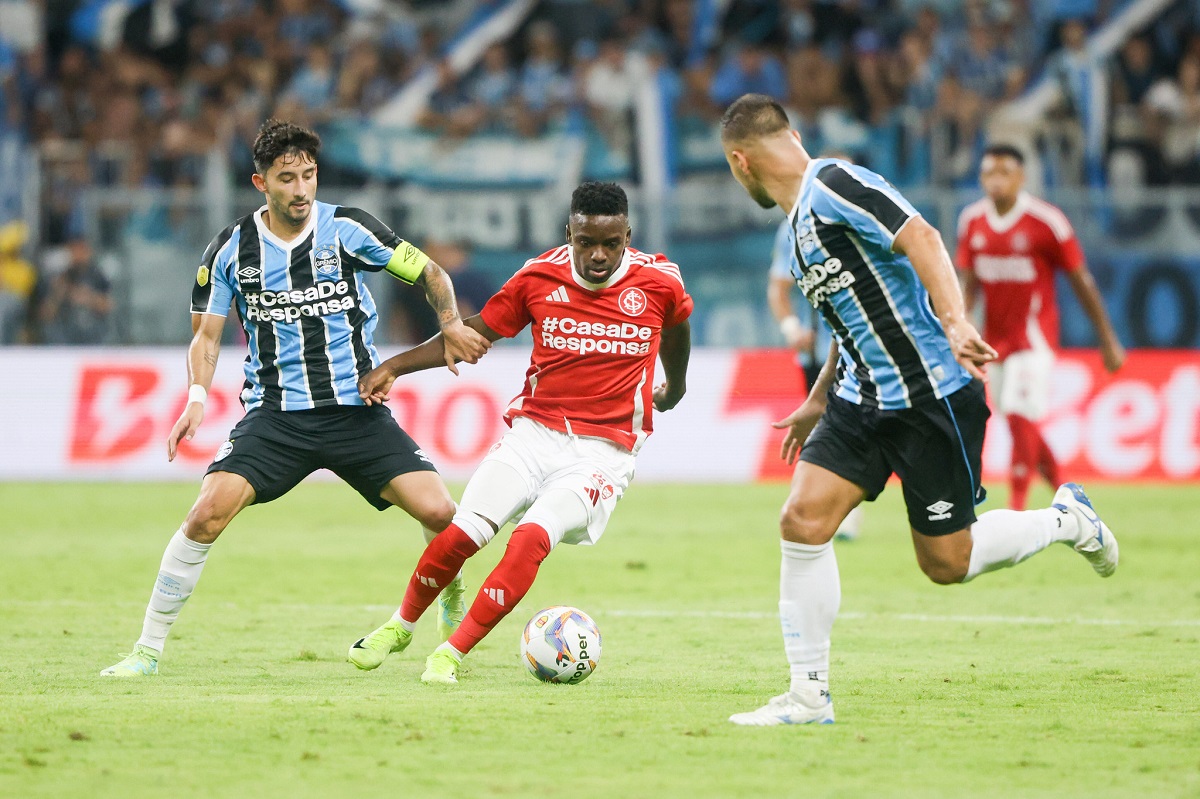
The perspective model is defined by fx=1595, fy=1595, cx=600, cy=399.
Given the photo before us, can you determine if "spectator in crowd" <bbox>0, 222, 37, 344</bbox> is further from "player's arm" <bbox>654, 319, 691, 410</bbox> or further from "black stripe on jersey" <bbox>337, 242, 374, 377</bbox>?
"player's arm" <bbox>654, 319, 691, 410</bbox>

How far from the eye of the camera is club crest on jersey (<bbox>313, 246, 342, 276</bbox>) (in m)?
7.12

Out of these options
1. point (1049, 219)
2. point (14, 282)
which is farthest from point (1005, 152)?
point (14, 282)

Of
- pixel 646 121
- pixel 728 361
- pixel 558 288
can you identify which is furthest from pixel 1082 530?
pixel 646 121

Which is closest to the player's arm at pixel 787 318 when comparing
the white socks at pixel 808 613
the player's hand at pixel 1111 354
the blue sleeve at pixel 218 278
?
the player's hand at pixel 1111 354

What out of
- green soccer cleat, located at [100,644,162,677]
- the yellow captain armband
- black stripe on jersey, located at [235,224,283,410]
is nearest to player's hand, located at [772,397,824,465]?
the yellow captain armband

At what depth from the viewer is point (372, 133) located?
18.8 meters

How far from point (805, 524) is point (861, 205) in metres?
1.13

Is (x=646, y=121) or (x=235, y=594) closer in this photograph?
(x=235, y=594)

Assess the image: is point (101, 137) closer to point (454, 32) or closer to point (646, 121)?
point (454, 32)

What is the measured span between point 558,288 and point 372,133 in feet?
40.3

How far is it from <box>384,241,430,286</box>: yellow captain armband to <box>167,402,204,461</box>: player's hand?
1048mm

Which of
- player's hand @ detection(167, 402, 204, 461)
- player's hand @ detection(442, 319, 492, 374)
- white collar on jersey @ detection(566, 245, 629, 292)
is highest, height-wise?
white collar on jersey @ detection(566, 245, 629, 292)

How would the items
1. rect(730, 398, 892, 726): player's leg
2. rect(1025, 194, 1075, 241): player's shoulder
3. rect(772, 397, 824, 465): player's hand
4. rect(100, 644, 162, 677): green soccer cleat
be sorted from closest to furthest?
rect(730, 398, 892, 726): player's leg → rect(772, 397, 824, 465): player's hand → rect(100, 644, 162, 677): green soccer cleat → rect(1025, 194, 1075, 241): player's shoulder

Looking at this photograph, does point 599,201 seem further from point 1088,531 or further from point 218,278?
point 1088,531
